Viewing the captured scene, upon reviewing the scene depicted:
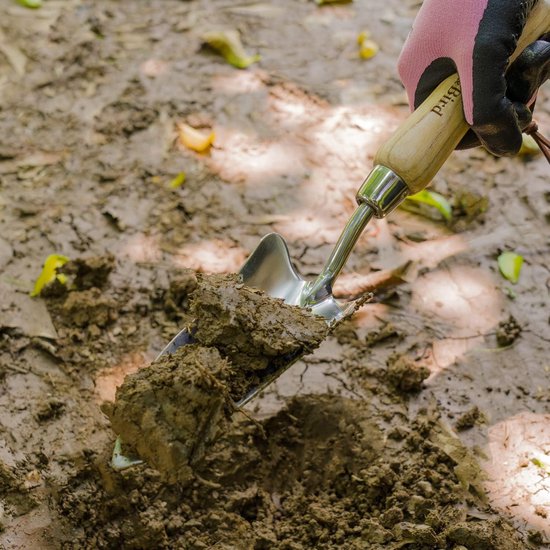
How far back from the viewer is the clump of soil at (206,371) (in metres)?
1.87

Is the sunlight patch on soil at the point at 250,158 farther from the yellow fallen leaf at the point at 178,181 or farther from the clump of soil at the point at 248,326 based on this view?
the clump of soil at the point at 248,326

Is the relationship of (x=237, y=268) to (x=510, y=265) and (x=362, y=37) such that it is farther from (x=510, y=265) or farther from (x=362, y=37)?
(x=362, y=37)

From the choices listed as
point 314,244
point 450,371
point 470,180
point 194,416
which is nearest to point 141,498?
point 194,416

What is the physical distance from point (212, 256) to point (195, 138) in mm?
756

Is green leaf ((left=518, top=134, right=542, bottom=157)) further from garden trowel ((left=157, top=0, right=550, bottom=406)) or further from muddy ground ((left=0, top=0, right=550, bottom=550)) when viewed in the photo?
garden trowel ((left=157, top=0, right=550, bottom=406))

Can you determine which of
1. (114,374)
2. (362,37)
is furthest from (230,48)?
(114,374)

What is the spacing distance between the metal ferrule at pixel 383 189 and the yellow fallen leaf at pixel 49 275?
1211 millimetres

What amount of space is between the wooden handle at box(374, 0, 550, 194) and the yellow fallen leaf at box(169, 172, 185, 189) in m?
1.37

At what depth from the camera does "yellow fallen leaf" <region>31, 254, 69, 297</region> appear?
2.69 metres

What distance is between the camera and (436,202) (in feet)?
10.4

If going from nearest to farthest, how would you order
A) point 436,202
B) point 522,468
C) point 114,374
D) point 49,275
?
point 522,468, point 114,374, point 49,275, point 436,202

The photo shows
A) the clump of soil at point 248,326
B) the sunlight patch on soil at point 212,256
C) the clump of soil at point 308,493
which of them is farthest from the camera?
the sunlight patch on soil at point 212,256

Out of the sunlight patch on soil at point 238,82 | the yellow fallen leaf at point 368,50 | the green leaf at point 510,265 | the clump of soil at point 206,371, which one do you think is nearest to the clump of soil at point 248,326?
the clump of soil at point 206,371

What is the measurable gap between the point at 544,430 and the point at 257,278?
1.01 metres
